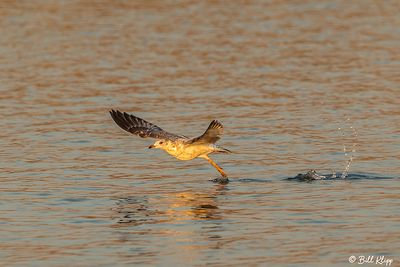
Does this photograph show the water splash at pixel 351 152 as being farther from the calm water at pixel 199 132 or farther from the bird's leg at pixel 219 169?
the bird's leg at pixel 219 169

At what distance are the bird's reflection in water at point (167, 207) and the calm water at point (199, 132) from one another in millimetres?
46

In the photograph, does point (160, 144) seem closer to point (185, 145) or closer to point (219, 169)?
point (185, 145)

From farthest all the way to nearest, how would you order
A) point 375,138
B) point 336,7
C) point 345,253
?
1. point 336,7
2. point 375,138
3. point 345,253

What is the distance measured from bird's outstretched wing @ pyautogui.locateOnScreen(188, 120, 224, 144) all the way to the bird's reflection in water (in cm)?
81

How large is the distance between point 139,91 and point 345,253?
15.8 meters

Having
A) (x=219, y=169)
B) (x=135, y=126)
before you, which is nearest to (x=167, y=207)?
(x=219, y=169)

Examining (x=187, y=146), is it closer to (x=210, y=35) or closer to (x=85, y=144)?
(x=85, y=144)

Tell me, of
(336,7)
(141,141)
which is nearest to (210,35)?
(336,7)

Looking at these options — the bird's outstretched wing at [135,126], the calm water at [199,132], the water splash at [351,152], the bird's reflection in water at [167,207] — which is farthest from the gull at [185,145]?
the water splash at [351,152]

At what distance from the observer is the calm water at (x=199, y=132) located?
16.0 meters

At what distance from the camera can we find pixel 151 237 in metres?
16.3

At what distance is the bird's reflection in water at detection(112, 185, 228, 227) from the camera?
17547 millimetres

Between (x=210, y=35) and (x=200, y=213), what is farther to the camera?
(x=210, y=35)

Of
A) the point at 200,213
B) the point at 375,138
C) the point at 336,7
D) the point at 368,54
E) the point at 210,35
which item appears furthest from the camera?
the point at 336,7
